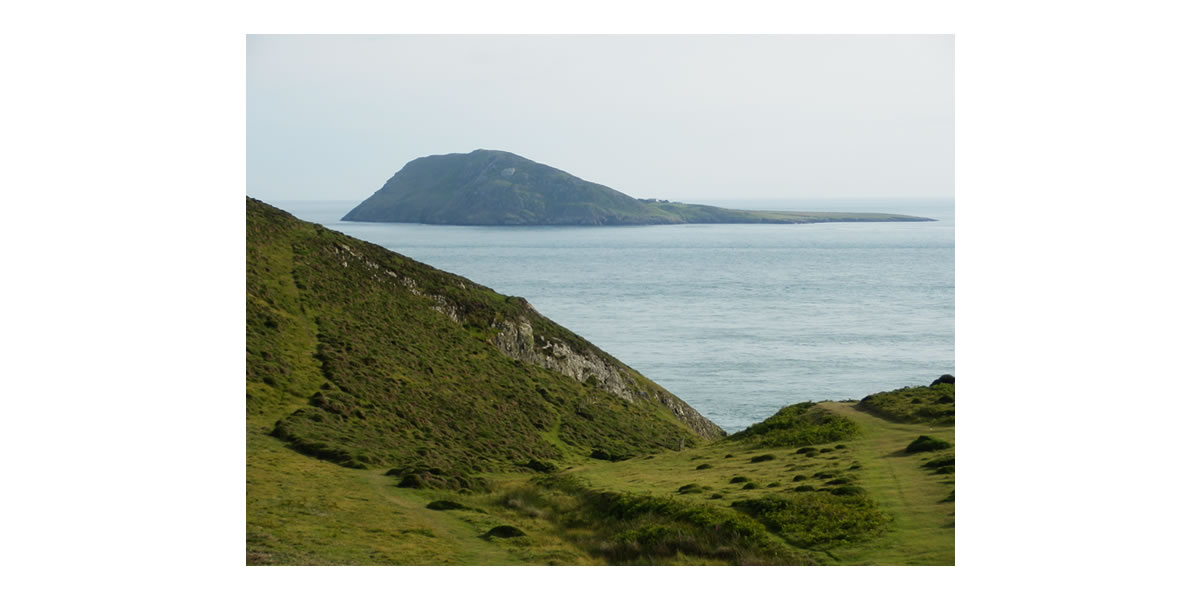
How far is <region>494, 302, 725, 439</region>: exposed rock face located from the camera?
64.6 metres

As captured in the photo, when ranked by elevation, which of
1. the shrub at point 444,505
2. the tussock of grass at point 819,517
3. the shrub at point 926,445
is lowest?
the shrub at point 444,505

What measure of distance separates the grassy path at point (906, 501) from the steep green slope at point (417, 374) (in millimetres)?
14425

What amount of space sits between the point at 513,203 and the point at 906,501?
7812 cm

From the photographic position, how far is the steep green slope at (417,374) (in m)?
37.5

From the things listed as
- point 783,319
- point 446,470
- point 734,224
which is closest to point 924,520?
point 446,470

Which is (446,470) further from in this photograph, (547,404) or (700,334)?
(700,334)

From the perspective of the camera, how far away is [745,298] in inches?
3735

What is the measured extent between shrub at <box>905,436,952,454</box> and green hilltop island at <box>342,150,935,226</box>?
35254 mm

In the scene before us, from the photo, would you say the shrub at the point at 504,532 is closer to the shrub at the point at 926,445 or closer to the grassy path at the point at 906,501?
the grassy path at the point at 906,501

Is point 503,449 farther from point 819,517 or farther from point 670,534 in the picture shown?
point 819,517

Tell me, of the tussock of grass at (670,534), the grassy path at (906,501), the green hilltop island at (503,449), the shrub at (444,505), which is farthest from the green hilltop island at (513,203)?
the tussock of grass at (670,534)

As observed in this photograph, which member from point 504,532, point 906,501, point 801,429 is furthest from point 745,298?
point 504,532

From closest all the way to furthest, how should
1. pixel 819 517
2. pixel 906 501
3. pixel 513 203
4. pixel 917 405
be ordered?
pixel 819 517 → pixel 906 501 → pixel 917 405 → pixel 513 203

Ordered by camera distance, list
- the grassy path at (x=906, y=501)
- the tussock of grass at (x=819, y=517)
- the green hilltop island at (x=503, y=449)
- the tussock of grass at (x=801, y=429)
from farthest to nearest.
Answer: the tussock of grass at (x=801, y=429), the green hilltop island at (x=503, y=449), the tussock of grass at (x=819, y=517), the grassy path at (x=906, y=501)
